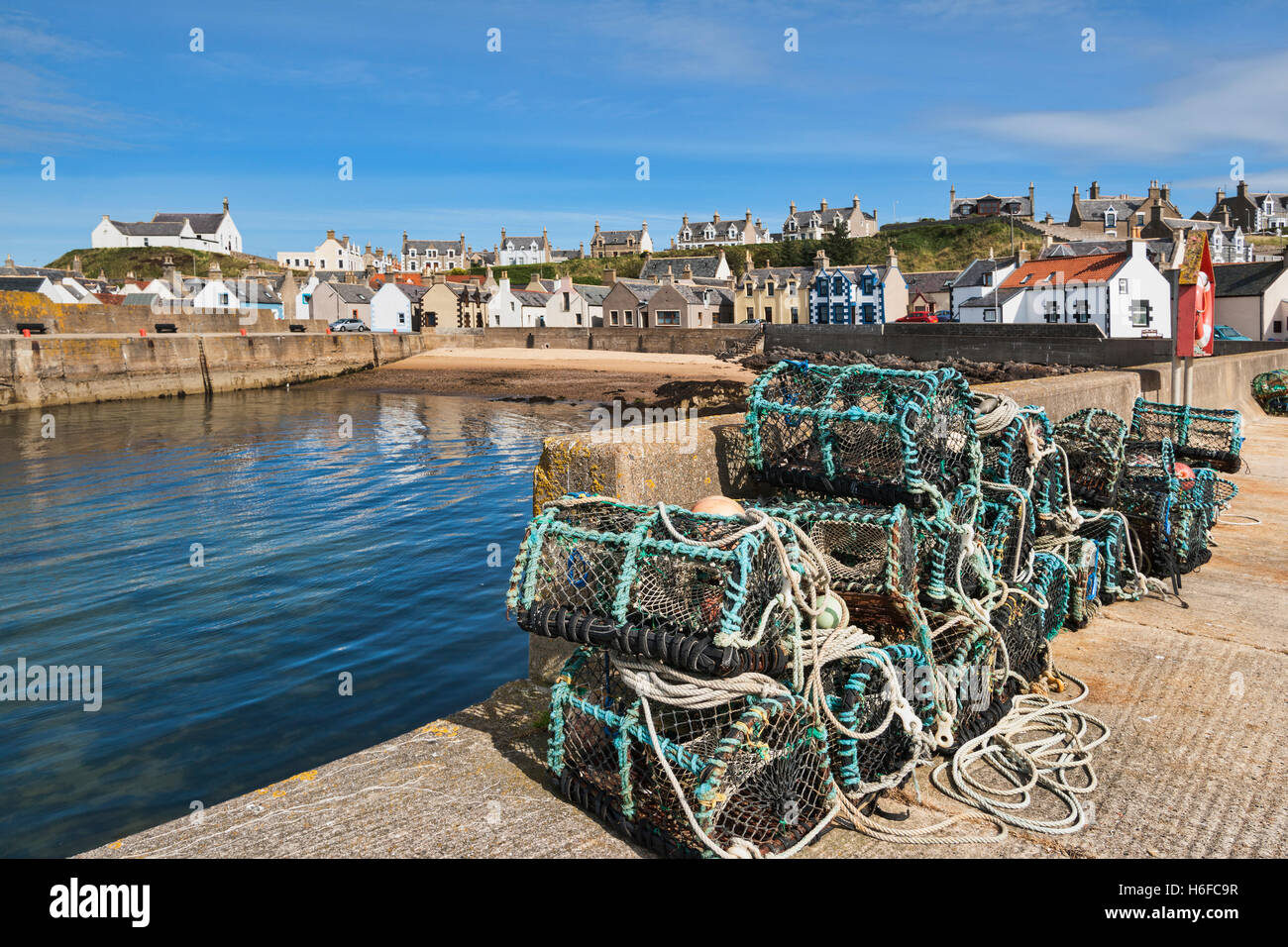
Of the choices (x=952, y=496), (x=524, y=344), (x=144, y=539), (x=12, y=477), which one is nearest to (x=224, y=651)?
(x=144, y=539)

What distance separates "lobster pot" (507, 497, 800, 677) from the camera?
281 centimetres

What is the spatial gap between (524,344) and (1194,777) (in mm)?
52844

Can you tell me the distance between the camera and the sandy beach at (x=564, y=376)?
3547cm

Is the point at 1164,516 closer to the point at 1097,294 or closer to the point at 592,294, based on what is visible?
the point at 1097,294

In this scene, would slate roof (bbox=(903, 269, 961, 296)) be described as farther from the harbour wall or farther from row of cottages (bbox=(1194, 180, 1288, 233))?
row of cottages (bbox=(1194, 180, 1288, 233))

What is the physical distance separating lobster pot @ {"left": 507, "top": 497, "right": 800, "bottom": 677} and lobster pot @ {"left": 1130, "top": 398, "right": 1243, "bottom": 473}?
21.9ft

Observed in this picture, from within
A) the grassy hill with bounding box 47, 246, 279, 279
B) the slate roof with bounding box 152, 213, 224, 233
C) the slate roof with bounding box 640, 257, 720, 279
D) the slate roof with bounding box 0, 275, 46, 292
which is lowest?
the slate roof with bounding box 0, 275, 46, 292

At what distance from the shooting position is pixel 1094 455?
5.93 metres

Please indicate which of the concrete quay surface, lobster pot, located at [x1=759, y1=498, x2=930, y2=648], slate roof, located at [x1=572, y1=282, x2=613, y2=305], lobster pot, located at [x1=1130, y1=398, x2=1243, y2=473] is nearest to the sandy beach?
slate roof, located at [x1=572, y1=282, x2=613, y2=305]

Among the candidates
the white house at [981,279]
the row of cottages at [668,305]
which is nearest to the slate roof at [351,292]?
the row of cottages at [668,305]

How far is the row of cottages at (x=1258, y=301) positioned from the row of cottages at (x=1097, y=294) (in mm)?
3229

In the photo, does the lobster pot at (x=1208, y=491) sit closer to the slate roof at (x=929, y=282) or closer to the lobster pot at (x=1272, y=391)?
the lobster pot at (x=1272, y=391)

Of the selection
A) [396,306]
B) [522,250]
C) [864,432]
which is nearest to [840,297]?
[396,306]

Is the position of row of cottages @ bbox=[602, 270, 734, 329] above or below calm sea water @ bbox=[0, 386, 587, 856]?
above
